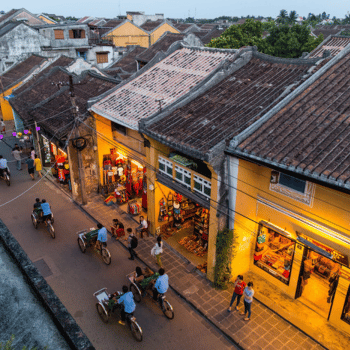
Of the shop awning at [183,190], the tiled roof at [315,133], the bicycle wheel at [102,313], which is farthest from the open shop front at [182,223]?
the tiled roof at [315,133]

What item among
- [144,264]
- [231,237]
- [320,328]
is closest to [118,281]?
[144,264]

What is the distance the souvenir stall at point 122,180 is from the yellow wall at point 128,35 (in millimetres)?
41593

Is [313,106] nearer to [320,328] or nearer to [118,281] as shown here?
[320,328]

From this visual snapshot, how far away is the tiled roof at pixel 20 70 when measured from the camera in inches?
1412

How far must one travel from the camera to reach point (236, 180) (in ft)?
40.8

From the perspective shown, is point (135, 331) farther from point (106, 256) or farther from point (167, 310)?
point (106, 256)

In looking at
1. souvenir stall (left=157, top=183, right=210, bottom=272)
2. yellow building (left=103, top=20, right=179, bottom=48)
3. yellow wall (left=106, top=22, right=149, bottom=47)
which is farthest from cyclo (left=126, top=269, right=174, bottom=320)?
yellow wall (left=106, top=22, right=149, bottom=47)

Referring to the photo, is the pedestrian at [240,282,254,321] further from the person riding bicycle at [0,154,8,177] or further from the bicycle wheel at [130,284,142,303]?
the person riding bicycle at [0,154,8,177]

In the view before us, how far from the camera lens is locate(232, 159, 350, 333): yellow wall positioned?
1053 centimetres

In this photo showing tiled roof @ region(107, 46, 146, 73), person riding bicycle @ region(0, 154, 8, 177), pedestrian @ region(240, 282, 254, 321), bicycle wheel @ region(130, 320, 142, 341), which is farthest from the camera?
tiled roof @ region(107, 46, 146, 73)

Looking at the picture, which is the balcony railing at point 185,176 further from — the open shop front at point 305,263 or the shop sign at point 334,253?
the shop sign at point 334,253

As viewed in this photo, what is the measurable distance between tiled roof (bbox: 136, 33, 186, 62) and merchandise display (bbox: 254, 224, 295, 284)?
92.7 feet

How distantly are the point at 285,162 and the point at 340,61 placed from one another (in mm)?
6204

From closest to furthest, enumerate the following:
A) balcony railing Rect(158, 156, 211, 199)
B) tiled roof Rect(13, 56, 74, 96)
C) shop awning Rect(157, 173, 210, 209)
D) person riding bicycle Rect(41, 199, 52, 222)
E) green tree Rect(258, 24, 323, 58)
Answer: balcony railing Rect(158, 156, 211, 199) < shop awning Rect(157, 173, 210, 209) < person riding bicycle Rect(41, 199, 52, 222) < tiled roof Rect(13, 56, 74, 96) < green tree Rect(258, 24, 323, 58)
